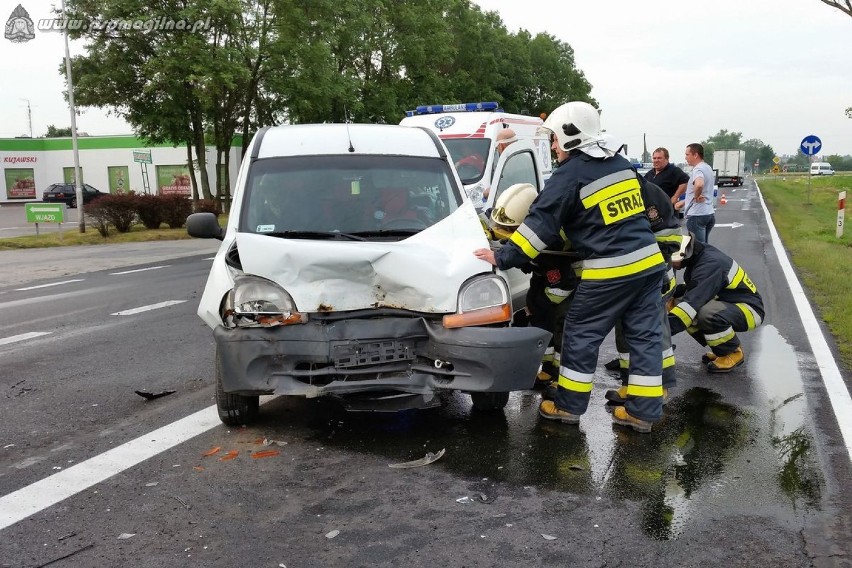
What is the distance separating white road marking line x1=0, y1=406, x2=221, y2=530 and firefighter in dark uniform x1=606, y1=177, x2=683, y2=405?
9.02 ft

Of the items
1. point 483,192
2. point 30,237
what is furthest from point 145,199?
point 483,192

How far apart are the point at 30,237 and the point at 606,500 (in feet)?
75.4

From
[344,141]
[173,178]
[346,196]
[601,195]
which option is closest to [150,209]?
[344,141]

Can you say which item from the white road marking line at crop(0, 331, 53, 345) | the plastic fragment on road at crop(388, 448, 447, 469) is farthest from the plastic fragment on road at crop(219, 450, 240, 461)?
the white road marking line at crop(0, 331, 53, 345)

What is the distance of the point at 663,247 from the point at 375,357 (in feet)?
8.16

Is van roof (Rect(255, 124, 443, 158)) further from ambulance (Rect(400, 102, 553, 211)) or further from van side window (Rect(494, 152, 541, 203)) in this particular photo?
van side window (Rect(494, 152, 541, 203))

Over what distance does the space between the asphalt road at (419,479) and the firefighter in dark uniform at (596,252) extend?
1.07 ft

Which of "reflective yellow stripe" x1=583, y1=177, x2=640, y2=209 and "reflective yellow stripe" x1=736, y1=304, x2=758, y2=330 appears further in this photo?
"reflective yellow stripe" x1=736, y1=304, x2=758, y2=330

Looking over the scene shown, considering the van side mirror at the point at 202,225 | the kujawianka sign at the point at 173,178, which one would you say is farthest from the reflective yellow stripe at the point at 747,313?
the kujawianka sign at the point at 173,178

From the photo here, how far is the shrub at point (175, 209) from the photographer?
25656mm

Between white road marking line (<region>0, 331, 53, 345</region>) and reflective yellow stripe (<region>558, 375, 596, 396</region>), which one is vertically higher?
reflective yellow stripe (<region>558, 375, 596, 396</region>)

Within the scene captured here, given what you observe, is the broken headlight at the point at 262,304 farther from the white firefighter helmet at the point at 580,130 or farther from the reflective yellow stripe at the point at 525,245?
the white firefighter helmet at the point at 580,130

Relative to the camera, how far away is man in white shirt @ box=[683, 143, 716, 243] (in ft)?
37.3

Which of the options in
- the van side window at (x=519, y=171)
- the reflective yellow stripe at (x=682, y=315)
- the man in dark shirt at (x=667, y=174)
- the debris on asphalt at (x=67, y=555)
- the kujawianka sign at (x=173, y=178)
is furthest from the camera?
the kujawianka sign at (x=173, y=178)
